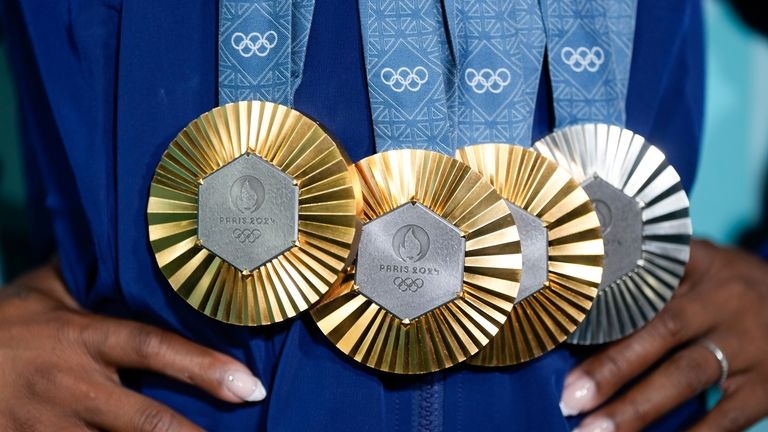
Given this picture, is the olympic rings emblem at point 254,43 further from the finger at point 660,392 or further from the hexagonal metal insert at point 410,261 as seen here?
the finger at point 660,392

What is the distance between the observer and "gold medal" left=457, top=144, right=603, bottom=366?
25.4 inches

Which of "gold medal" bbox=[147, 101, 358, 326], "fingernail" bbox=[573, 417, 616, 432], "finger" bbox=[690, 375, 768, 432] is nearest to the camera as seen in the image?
"gold medal" bbox=[147, 101, 358, 326]

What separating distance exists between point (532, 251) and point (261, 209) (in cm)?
20

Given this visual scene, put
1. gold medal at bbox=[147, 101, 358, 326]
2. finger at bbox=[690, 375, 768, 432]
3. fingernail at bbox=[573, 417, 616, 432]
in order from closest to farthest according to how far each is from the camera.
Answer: gold medal at bbox=[147, 101, 358, 326] → fingernail at bbox=[573, 417, 616, 432] → finger at bbox=[690, 375, 768, 432]

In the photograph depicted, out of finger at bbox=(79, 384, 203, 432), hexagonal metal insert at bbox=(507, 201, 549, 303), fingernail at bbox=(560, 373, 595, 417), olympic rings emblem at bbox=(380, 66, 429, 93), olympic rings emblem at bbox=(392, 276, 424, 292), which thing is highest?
olympic rings emblem at bbox=(380, 66, 429, 93)

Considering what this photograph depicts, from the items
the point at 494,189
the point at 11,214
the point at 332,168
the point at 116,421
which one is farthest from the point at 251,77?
the point at 11,214

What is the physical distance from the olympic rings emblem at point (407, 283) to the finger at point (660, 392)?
0.71 ft

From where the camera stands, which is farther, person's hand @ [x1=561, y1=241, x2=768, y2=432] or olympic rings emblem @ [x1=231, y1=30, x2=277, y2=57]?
person's hand @ [x1=561, y1=241, x2=768, y2=432]

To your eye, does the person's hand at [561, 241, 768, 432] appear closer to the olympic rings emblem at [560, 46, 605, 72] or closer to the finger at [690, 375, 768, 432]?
the finger at [690, 375, 768, 432]

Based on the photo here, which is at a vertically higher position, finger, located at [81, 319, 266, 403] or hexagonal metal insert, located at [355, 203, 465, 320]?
hexagonal metal insert, located at [355, 203, 465, 320]

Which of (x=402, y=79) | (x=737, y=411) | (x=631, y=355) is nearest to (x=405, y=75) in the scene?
(x=402, y=79)

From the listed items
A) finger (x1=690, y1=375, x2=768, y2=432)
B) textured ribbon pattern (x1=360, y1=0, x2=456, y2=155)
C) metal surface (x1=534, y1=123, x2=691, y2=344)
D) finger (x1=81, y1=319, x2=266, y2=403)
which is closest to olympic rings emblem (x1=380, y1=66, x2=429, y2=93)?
textured ribbon pattern (x1=360, y1=0, x2=456, y2=155)

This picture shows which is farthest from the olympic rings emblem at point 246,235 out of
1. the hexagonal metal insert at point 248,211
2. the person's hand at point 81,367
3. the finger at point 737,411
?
the finger at point 737,411

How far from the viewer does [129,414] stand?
698 mm
